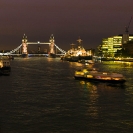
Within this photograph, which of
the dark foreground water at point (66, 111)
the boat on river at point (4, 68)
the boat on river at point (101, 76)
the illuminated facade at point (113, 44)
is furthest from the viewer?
the illuminated facade at point (113, 44)

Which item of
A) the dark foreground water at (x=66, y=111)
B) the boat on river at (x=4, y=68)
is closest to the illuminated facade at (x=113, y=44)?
the boat on river at (x=4, y=68)

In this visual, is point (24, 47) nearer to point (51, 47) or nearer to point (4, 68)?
point (51, 47)

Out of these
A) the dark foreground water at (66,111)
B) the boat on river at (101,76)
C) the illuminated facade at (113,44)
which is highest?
the illuminated facade at (113,44)

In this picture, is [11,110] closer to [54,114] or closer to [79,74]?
[54,114]

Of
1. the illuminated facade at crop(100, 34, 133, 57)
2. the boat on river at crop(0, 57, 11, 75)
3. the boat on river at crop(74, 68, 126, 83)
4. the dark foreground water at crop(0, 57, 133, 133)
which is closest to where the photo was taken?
the dark foreground water at crop(0, 57, 133, 133)

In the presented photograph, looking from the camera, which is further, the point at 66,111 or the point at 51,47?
the point at 51,47

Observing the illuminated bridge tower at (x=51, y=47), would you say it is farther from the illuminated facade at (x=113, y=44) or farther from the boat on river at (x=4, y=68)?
the boat on river at (x=4, y=68)

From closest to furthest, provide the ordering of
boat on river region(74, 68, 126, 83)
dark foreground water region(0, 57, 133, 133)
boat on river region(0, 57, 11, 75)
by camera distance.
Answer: dark foreground water region(0, 57, 133, 133)
boat on river region(74, 68, 126, 83)
boat on river region(0, 57, 11, 75)

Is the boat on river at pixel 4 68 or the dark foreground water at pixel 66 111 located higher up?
the boat on river at pixel 4 68

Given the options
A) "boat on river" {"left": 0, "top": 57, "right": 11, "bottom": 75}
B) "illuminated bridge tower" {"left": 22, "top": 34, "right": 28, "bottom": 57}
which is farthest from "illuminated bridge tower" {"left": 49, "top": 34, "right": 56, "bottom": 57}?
"boat on river" {"left": 0, "top": 57, "right": 11, "bottom": 75}

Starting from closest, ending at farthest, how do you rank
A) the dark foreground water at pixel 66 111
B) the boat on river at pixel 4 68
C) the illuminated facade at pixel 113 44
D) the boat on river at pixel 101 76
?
the dark foreground water at pixel 66 111 < the boat on river at pixel 101 76 < the boat on river at pixel 4 68 < the illuminated facade at pixel 113 44

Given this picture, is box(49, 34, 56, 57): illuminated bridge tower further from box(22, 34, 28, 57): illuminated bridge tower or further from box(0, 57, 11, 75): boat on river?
box(0, 57, 11, 75): boat on river

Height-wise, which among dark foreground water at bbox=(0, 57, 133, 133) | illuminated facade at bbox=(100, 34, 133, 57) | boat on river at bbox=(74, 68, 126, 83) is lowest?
dark foreground water at bbox=(0, 57, 133, 133)

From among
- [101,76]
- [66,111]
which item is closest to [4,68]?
[101,76]
